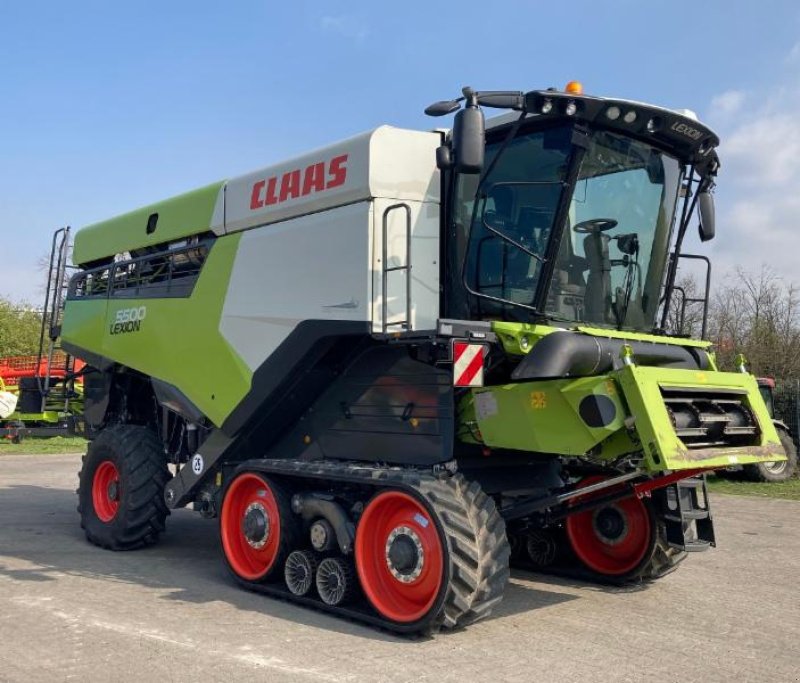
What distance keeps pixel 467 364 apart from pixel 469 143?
129 centimetres

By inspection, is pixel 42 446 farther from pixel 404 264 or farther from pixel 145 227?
pixel 404 264

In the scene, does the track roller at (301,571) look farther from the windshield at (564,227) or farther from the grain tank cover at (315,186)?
the grain tank cover at (315,186)

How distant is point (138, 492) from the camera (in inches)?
290

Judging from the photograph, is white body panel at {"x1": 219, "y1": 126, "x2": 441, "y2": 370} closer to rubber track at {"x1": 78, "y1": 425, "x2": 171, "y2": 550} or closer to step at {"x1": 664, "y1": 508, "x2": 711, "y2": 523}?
rubber track at {"x1": 78, "y1": 425, "x2": 171, "y2": 550}

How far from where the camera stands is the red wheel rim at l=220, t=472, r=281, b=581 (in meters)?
5.88

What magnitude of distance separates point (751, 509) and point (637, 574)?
211 inches

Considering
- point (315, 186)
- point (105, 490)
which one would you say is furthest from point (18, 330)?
point (315, 186)

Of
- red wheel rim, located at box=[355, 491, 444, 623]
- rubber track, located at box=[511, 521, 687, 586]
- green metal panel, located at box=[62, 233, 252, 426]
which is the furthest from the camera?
green metal panel, located at box=[62, 233, 252, 426]

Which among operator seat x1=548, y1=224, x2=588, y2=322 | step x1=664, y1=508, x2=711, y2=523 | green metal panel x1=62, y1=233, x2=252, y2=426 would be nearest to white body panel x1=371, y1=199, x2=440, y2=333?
operator seat x1=548, y1=224, x2=588, y2=322

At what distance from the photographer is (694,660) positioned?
4434 millimetres

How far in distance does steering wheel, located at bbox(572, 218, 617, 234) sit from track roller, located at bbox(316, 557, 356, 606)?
2665 mm

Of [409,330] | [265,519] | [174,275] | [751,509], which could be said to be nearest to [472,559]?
[409,330]

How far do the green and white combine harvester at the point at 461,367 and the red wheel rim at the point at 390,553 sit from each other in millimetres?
18

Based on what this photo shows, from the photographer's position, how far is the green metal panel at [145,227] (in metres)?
7.11
